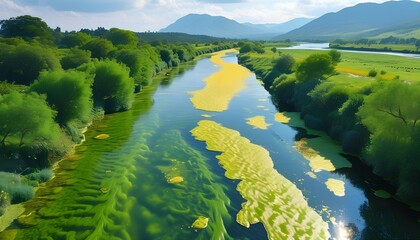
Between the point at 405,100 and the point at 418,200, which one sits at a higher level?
the point at 405,100

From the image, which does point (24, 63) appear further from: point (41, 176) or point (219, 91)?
point (41, 176)

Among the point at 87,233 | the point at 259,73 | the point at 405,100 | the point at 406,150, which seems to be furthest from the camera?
the point at 259,73

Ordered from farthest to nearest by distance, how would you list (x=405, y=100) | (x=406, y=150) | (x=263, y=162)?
(x=263, y=162) < (x=405, y=100) < (x=406, y=150)

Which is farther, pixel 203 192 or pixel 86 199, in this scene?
pixel 203 192

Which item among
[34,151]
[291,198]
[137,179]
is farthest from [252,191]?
[34,151]

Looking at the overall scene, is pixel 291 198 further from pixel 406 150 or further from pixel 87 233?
pixel 87 233

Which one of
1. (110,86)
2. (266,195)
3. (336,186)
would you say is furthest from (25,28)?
(336,186)

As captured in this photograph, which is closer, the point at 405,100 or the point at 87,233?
the point at 87,233

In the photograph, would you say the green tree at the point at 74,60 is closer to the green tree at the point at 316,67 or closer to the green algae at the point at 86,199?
the green algae at the point at 86,199
